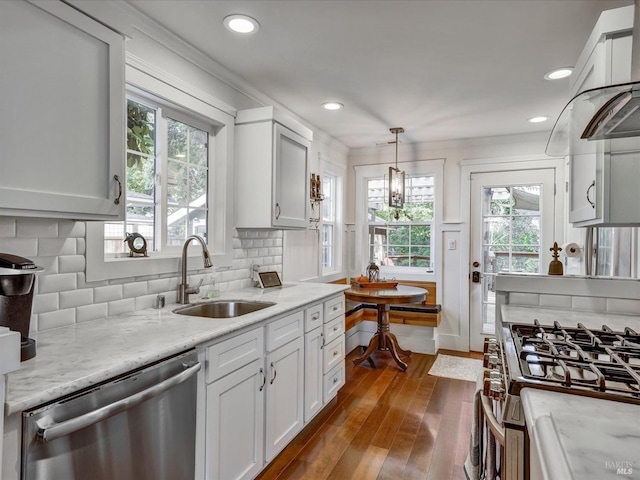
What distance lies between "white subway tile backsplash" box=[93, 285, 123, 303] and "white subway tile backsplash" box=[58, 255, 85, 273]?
0.45ft

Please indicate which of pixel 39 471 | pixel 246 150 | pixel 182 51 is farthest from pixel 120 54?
pixel 39 471

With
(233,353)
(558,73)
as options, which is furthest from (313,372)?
(558,73)

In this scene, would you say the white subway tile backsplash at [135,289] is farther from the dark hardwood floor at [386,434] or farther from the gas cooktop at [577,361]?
the gas cooktop at [577,361]

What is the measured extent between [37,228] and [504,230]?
171 inches

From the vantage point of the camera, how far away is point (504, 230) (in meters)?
4.43

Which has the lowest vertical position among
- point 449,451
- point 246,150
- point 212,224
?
point 449,451

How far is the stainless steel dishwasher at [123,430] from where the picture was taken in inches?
40.3

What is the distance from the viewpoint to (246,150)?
9.29 feet

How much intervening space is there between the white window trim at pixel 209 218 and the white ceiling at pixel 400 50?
33 centimetres

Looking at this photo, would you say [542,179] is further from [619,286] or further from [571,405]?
[571,405]

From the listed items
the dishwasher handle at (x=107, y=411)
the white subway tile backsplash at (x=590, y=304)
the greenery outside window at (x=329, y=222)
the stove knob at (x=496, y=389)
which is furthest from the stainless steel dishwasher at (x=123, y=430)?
the greenery outside window at (x=329, y=222)

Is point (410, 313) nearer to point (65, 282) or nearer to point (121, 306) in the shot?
point (121, 306)

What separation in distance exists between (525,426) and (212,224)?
2314 mm

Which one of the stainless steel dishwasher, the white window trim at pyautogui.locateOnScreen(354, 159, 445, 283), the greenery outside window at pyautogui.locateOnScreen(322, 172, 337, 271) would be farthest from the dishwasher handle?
the white window trim at pyautogui.locateOnScreen(354, 159, 445, 283)
